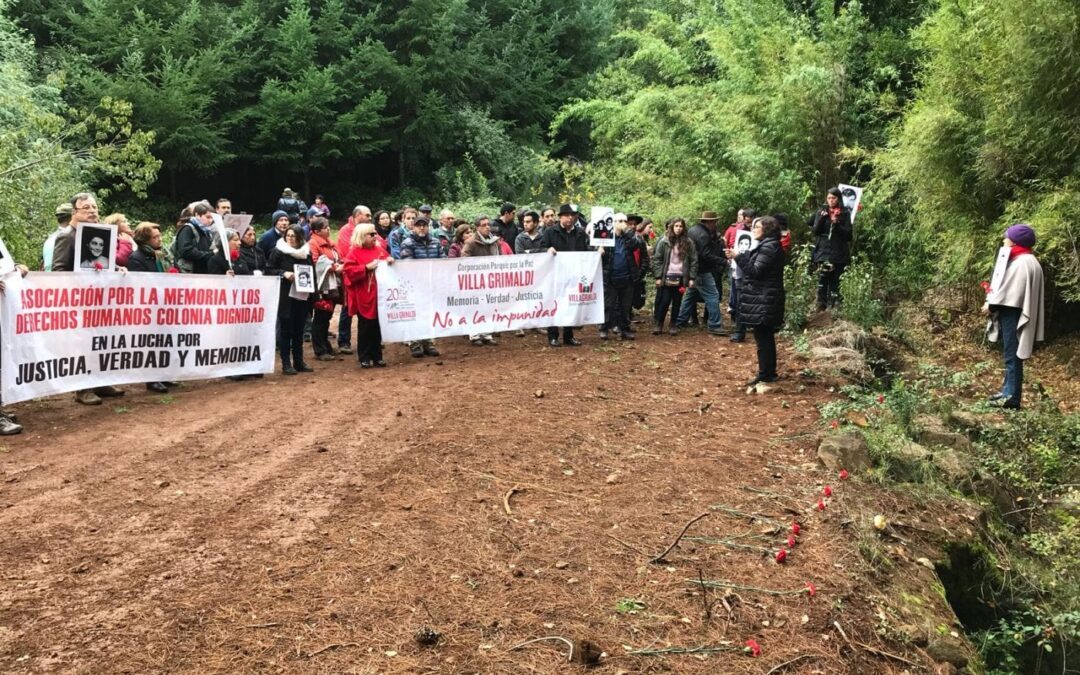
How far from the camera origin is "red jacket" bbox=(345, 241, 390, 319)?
32.8ft

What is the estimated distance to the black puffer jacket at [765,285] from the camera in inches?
330

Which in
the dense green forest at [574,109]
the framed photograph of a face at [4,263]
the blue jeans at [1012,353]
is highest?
the dense green forest at [574,109]

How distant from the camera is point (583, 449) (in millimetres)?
6750

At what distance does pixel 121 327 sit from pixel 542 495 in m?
5.13

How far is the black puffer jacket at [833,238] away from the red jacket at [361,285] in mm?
6805

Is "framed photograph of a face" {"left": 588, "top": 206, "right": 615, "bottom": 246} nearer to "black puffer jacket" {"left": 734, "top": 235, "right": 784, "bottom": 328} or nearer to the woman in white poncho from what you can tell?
"black puffer jacket" {"left": 734, "top": 235, "right": 784, "bottom": 328}

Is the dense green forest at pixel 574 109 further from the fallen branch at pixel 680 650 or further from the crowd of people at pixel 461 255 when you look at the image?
the fallen branch at pixel 680 650

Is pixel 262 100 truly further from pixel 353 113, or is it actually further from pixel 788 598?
pixel 788 598

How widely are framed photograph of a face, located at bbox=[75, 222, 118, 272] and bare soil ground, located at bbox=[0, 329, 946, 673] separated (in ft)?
4.71

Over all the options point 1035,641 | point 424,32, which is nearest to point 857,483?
point 1035,641

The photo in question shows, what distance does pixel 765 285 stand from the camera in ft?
27.8

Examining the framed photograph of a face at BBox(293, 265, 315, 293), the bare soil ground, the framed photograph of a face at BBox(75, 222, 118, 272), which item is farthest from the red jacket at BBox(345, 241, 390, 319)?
the framed photograph of a face at BBox(75, 222, 118, 272)

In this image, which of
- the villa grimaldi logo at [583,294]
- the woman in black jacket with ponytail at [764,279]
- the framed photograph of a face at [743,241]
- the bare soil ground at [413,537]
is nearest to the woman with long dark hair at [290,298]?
the bare soil ground at [413,537]

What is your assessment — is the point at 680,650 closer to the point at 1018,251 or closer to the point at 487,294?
the point at 1018,251
